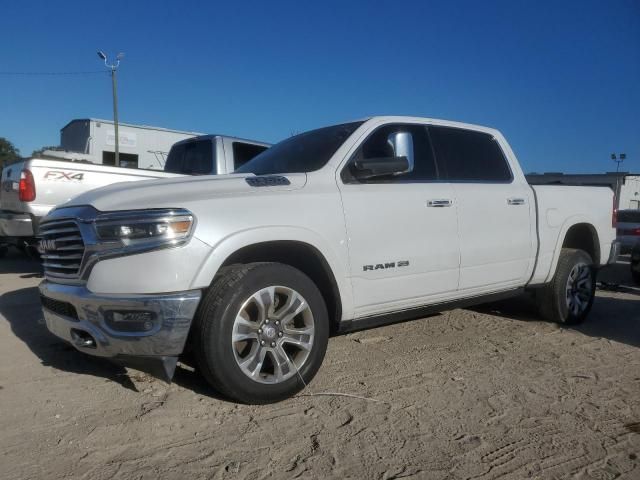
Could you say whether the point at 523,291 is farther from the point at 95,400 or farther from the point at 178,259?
the point at 95,400

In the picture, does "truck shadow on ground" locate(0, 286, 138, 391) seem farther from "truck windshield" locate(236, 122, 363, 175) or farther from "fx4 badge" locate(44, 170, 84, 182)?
"truck windshield" locate(236, 122, 363, 175)

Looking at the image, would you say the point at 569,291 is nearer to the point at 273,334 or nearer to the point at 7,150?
the point at 273,334

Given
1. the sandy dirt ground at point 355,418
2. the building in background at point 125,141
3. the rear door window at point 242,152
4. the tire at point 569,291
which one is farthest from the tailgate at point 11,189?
the building in background at point 125,141

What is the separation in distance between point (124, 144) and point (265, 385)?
20.2 m

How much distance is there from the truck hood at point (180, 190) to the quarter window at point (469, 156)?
4.91ft

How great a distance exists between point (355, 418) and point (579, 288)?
3586mm

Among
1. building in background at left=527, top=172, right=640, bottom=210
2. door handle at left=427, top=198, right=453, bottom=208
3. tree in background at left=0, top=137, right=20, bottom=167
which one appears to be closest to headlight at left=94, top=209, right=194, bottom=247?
door handle at left=427, top=198, right=453, bottom=208

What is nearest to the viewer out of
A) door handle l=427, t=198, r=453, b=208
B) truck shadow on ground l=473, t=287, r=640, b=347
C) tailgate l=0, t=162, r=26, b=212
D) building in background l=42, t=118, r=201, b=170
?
door handle l=427, t=198, r=453, b=208

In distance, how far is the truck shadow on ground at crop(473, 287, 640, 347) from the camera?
510 centimetres

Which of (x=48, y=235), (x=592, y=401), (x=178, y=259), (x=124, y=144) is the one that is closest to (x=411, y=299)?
(x=592, y=401)

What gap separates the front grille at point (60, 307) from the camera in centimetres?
307

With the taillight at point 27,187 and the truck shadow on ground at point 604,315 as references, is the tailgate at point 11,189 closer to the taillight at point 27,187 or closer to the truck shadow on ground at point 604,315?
the taillight at point 27,187

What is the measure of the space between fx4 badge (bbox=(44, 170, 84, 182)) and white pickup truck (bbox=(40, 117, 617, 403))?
2985mm

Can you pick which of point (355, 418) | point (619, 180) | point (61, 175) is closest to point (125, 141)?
point (61, 175)
